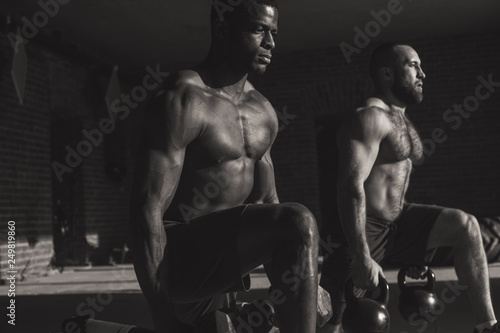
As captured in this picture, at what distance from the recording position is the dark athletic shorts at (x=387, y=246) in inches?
139

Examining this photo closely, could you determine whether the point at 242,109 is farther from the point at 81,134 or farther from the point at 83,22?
the point at 81,134

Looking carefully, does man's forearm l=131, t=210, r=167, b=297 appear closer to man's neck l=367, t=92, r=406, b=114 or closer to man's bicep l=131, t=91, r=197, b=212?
man's bicep l=131, t=91, r=197, b=212

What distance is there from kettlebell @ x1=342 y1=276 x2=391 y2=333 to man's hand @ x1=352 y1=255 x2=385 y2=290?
0.23 ft

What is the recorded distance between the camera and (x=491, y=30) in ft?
33.6

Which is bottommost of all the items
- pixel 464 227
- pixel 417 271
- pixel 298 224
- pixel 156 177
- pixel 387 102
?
pixel 417 271

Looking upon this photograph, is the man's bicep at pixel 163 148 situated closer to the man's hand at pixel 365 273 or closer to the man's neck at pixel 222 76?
the man's neck at pixel 222 76

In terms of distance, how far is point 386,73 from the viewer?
150 inches

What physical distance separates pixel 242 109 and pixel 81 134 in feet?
26.6

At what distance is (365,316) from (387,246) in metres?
0.58

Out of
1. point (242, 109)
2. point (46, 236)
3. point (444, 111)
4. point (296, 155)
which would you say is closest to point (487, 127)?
point (444, 111)

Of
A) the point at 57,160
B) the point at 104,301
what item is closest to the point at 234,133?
the point at 104,301

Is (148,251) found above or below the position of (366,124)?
below

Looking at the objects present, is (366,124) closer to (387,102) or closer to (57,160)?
(387,102)

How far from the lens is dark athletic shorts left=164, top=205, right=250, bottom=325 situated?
2213mm
